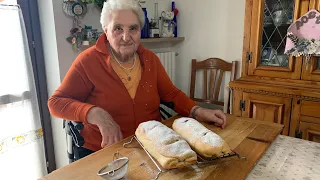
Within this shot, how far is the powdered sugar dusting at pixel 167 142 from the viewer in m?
0.74

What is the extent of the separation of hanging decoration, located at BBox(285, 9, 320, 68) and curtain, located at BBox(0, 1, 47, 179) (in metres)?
1.76

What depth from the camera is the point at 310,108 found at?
162cm

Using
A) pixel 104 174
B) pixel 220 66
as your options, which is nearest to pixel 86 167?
pixel 104 174

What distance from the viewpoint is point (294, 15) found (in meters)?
1.68

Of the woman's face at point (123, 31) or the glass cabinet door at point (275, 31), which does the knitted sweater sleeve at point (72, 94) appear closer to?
the woman's face at point (123, 31)

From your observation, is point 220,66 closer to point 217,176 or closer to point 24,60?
point 24,60

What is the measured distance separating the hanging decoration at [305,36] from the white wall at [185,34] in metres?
0.68

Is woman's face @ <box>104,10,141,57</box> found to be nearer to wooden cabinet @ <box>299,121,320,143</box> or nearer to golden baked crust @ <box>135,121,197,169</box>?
golden baked crust @ <box>135,121,197,169</box>

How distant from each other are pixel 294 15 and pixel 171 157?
146 cm

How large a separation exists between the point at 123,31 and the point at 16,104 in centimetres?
96

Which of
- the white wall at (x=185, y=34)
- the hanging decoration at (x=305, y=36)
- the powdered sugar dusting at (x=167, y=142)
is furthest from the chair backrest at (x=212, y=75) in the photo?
the powdered sugar dusting at (x=167, y=142)

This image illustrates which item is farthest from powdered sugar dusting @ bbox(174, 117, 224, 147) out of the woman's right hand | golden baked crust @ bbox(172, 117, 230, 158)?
the woman's right hand

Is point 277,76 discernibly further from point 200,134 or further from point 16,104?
point 16,104

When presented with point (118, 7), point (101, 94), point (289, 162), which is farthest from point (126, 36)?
point (289, 162)
